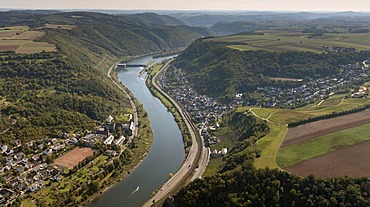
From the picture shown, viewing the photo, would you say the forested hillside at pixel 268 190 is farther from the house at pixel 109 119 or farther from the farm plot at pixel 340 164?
the house at pixel 109 119

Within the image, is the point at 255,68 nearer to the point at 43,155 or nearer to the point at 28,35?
the point at 43,155

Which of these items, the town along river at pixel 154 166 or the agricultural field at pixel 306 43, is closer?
the town along river at pixel 154 166

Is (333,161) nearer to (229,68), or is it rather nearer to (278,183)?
(278,183)

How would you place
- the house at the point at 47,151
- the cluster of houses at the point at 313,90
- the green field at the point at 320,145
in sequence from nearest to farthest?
the green field at the point at 320,145, the house at the point at 47,151, the cluster of houses at the point at 313,90

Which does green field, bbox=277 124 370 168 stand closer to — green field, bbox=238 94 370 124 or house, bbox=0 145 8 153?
green field, bbox=238 94 370 124

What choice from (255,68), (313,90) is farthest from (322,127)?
(255,68)

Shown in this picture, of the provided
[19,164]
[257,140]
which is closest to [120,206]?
[19,164]

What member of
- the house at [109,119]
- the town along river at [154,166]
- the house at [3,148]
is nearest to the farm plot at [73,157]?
the house at [3,148]
